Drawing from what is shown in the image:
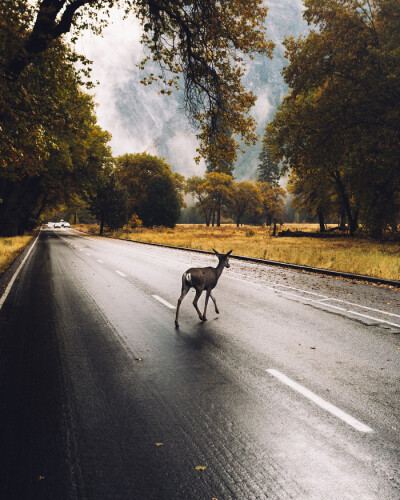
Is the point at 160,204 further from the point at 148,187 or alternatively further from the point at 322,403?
the point at 322,403

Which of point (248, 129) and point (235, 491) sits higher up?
point (248, 129)

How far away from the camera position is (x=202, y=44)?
1195 cm

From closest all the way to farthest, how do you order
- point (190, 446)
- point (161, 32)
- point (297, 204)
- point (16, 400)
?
point (190, 446)
point (16, 400)
point (161, 32)
point (297, 204)

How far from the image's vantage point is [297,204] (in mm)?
52312

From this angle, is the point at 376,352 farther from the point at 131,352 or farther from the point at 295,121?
the point at 295,121

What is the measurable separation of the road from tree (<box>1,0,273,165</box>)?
725 centimetres

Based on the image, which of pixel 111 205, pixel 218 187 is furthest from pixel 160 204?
pixel 111 205

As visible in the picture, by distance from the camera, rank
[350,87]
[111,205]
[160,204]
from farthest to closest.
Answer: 1. [160,204]
2. [111,205]
3. [350,87]

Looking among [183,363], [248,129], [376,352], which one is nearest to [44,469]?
[183,363]

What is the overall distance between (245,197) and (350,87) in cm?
6471

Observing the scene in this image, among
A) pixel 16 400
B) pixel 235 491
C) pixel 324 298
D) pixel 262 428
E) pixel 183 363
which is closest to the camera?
pixel 235 491

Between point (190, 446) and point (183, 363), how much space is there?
2.08 m

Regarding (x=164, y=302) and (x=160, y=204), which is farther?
(x=160, y=204)

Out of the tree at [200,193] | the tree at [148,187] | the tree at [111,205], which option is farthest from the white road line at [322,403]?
the tree at [200,193]
